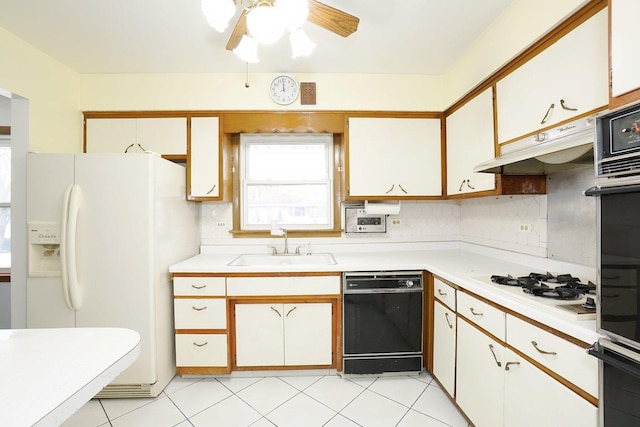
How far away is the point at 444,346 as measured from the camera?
6.07ft

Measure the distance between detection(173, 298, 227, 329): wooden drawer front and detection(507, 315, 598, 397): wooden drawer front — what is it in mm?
1783

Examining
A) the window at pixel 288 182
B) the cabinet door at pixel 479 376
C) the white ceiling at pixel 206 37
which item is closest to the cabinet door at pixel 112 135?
the white ceiling at pixel 206 37

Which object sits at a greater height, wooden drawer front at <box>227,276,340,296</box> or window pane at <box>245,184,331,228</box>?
window pane at <box>245,184,331,228</box>

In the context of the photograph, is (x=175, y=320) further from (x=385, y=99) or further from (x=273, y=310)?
(x=385, y=99)

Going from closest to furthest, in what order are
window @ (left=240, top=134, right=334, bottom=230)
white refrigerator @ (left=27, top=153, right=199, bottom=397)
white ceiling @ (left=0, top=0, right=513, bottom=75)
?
1. white ceiling @ (left=0, top=0, right=513, bottom=75)
2. white refrigerator @ (left=27, top=153, right=199, bottom=397)
3. window @ (left=240, top=134, right=334, bottom=230)

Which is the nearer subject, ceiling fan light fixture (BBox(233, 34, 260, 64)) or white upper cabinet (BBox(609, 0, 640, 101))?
white upper cabinet (BBox(609, 0, 640, 101))

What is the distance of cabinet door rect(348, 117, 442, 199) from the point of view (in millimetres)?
2400

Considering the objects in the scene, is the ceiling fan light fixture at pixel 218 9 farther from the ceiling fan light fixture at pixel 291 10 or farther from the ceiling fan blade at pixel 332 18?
the ceiling fan blade at pixel 332 18

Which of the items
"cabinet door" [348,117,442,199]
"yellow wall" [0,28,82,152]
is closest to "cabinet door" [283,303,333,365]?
"cabinet door" [348,117,442,199]

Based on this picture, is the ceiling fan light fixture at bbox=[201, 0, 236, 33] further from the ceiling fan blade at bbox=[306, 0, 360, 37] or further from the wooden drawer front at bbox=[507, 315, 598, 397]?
the wooden drawer front at bbox=[507, 315, 598, 397]

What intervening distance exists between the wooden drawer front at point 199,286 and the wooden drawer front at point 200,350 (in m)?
0.32

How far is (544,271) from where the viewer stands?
5.81 feet

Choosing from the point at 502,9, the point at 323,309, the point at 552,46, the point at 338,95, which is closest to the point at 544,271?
the point at 552,46

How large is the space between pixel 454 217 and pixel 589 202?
1.25 metres
